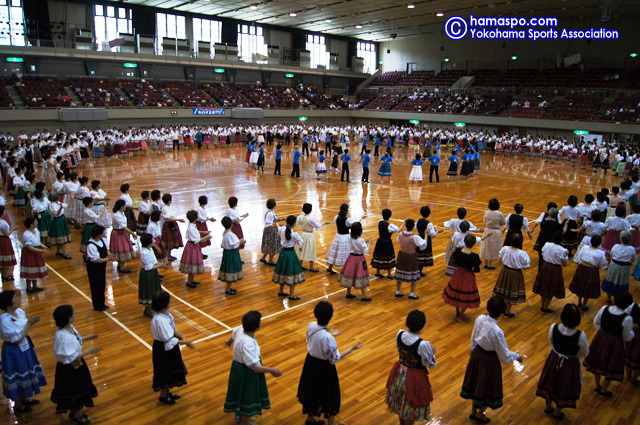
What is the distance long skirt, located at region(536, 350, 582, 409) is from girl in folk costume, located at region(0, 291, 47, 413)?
17.6ft

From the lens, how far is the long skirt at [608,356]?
549cm

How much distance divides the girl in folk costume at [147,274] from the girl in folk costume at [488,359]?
4711mm

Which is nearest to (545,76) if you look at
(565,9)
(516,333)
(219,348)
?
(565,9)

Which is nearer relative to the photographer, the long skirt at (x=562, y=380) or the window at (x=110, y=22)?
the long skirt at (x=562, y=380)

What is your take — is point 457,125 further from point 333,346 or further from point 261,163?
point 333,346

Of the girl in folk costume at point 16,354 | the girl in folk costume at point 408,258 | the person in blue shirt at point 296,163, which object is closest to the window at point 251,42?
the person in blue shirt at point 296,163

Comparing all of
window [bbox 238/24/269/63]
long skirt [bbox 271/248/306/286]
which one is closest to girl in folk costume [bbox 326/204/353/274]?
long skirt [bbox 271/248/306/286]

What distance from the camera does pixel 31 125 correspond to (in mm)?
30078

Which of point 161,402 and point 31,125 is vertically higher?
point 31,125

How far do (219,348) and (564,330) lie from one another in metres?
4.37

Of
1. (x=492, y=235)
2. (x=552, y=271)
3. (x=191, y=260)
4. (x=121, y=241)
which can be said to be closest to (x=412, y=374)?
(x=552, y=271)

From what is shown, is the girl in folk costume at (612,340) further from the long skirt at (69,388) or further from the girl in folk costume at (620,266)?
the long skirt at (69,388)

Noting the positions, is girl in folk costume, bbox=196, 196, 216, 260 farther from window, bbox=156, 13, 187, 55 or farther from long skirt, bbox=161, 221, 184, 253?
window, bbox=156, 13, 187, 55

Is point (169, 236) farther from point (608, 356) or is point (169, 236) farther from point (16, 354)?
point (608, 356)
